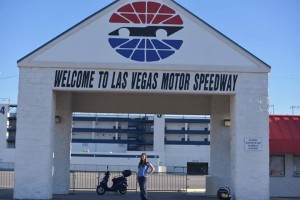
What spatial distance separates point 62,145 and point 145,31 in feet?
22.7

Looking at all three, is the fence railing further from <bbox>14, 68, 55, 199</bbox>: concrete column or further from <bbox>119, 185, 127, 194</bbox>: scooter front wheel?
<bbox>14, 68, 55, 199</bbox>: concrete column

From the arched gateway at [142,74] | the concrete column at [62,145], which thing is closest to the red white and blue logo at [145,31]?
the arched gateway at [142,74]

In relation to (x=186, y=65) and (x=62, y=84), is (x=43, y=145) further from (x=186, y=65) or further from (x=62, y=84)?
(x=186, y=65)

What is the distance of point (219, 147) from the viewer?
21766mm

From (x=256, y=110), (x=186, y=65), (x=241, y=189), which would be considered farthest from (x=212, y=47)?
(x=241, y=189)

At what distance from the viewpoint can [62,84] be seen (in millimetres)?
17531

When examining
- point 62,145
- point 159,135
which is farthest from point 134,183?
point 159,135

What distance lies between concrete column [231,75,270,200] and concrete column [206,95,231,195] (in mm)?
3946

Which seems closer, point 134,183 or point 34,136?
point 34,136

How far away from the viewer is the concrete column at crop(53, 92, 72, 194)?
2116 cm

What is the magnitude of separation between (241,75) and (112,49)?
486cm

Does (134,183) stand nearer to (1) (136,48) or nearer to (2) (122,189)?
(2) (122,189)

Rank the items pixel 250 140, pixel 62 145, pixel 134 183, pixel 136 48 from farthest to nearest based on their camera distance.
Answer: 1. pixel 134 183
2. pixel 62 145
3. pixel 136 48
4. pixel 250 140

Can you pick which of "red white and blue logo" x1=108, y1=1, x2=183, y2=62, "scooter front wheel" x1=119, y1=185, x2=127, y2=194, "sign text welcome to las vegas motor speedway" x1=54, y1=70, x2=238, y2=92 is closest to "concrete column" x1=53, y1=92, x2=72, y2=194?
"scooter front wheel" x1=119, y1=185, x2=127, y2=194
